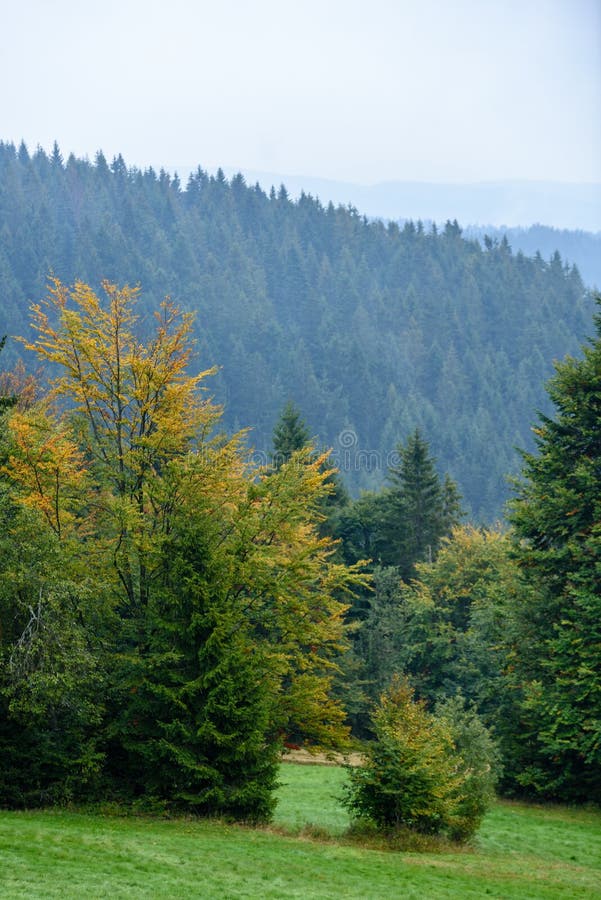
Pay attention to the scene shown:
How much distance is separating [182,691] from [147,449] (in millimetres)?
6518

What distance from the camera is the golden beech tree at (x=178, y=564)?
22.9 m

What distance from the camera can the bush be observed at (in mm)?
21922

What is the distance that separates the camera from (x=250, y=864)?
18.5 metres

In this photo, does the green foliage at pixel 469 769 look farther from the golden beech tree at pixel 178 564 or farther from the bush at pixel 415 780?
the golden beech tree at pixel 178 564

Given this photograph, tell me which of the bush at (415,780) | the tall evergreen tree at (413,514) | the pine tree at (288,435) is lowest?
the bush at (415,780)

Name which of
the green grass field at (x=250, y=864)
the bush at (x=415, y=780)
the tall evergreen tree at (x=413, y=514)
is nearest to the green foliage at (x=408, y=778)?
the bush at (x=415, y=780)

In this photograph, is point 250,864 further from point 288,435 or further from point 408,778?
point 288,435

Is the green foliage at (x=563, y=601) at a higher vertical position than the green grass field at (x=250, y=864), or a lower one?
higher

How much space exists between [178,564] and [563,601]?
14.1 meters

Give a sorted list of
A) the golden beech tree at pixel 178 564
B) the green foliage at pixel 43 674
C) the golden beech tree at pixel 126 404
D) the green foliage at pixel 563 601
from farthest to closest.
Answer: the green foliage at pixel 563 601, the golden beech tree at pixel 126 404, the golden beech tree at pixel 178 564, the green foliage at pixel 43 674

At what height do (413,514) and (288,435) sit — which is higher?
(288,435)

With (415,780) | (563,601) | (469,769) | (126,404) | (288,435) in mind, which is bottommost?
(415,780)

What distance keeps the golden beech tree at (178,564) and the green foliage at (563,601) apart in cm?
782

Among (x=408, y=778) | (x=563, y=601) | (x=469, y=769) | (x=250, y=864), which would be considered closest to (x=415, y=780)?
(x=408, y=778)
